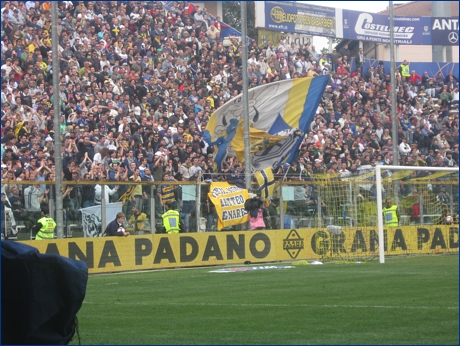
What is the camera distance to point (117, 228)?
69.9 ft

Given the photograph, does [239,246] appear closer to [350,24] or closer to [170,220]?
[170,220]

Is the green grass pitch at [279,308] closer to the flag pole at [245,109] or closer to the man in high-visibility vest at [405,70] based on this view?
the flag pole at [245,109]

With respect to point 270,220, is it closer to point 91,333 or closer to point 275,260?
point 275,260

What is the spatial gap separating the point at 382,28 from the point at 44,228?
31.0 metres

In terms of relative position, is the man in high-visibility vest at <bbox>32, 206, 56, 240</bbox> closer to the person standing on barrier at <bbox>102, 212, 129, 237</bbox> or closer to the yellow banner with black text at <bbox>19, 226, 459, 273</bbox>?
the yellow banner with black text at <bbox>19, 226, 459, 273</bbox>

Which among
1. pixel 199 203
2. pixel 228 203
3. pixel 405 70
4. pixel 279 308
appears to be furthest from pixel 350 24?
pixel 279 308

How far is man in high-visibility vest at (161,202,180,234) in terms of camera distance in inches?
880

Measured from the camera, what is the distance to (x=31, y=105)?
2461 centimetres

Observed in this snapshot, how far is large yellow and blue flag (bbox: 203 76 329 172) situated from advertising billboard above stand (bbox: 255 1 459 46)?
42.5 feet

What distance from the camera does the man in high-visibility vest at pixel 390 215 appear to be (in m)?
25.3

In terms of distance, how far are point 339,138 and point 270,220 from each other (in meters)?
9.40

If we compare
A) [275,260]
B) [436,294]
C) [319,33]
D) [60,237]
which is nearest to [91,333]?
[436,294]

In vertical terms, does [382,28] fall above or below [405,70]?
above

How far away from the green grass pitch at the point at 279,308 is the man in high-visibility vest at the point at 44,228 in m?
2.17
